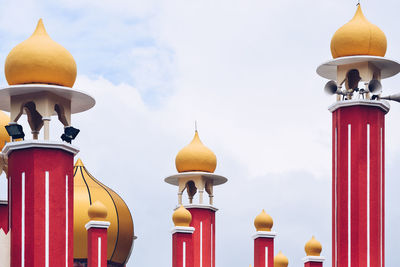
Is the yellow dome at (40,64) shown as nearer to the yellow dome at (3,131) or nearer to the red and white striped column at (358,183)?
the red and white striped column at (358,183)

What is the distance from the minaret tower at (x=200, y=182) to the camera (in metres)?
32.2

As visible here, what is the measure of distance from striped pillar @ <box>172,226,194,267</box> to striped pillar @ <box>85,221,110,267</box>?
2.15m

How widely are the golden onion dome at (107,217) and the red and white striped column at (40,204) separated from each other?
10929mm

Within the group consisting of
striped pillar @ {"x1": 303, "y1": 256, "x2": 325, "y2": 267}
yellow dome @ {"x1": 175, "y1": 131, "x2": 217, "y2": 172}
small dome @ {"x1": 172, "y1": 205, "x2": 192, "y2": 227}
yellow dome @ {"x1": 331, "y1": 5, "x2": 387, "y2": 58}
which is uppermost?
yellow dome @ {"x1": 331, "y1": 5, "x2": 387, "y2": 58}

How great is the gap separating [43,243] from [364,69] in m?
7.19

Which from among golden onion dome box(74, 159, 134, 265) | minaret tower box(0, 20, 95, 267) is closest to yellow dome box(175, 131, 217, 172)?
golden onion dome box(74, 159, 134, 265)

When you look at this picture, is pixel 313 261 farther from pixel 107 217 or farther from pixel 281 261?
pixel 107 217

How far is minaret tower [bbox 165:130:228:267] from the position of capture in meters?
32.2

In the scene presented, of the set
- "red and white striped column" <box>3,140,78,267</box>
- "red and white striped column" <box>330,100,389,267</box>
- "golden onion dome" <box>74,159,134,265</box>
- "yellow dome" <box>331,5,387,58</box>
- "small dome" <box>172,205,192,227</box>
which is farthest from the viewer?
"golden onion dome" <box>74,159,134,265</box>

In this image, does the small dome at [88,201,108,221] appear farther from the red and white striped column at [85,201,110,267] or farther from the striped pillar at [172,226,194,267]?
the striped pillar at [172,226,194,267]

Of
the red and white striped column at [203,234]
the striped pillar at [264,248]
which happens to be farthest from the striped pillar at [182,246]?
the red and white striped column at [203,234]

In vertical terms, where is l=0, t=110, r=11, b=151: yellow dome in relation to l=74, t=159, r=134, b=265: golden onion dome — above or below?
above

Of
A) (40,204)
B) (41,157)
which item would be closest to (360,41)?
(41,157)

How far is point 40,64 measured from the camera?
71.0 ft
